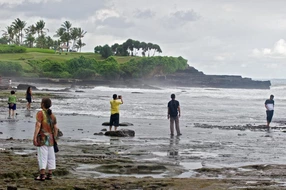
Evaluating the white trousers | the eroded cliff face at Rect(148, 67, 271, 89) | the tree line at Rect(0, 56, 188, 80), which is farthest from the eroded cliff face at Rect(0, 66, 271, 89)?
the white trousers

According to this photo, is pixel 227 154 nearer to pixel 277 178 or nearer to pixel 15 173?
pixel 277 178

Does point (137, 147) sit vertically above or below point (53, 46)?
below

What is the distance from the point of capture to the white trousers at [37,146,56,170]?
33.0ft

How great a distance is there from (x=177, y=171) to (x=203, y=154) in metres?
3.43

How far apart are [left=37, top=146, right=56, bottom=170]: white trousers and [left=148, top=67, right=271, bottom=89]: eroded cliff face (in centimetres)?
12573

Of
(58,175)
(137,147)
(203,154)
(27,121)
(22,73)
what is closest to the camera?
(58,175)

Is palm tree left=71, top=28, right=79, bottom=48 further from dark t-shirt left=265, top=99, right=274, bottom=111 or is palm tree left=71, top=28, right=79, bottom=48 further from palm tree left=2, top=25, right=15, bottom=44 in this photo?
dark t-shirt left=265, top=99, right=274, bottom=111

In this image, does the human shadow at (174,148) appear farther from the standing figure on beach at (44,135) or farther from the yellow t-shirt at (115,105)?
the standing figure on beach at (44,135)

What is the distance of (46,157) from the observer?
10156 millimetres

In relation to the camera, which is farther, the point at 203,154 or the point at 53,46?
the point at 53,46

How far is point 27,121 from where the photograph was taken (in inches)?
974

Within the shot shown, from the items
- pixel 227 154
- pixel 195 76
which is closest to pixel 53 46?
pixel 195 76

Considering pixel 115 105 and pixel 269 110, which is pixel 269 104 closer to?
pixel 269 110

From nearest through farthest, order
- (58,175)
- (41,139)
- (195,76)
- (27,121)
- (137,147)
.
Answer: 1. (41,139)
2. (58,175)
3. (137,147)
4. (27,121)
5. (195,76)
